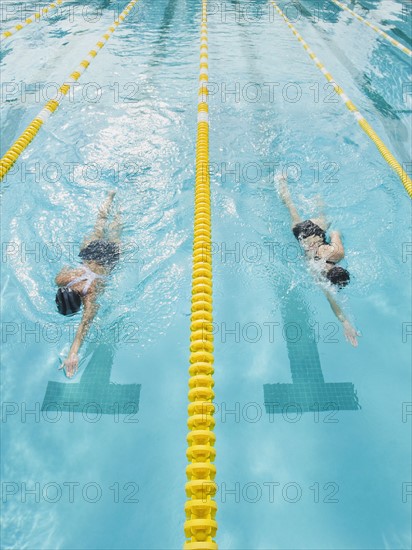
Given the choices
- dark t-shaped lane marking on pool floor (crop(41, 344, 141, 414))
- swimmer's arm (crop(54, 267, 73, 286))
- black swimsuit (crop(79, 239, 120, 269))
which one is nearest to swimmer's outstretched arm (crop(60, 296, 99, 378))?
dark t-shaped lane marking on pool floor (crop(41, 344, 141, 414))

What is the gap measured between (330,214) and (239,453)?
8.75 feet

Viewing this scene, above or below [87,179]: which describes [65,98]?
above

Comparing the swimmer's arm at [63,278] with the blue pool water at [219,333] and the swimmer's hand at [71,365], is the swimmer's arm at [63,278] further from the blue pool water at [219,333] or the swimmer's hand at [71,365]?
the swimmer's hand at [71,365]

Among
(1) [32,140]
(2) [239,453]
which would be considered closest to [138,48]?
(1) [32,140]

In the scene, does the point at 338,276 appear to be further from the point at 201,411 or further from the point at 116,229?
the point at 116,229

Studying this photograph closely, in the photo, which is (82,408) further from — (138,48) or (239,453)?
(138,48)

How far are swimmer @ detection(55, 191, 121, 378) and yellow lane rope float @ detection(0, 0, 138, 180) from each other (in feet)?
4.91

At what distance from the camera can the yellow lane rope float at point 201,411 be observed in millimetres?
1657

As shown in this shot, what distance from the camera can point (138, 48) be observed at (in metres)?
7.75

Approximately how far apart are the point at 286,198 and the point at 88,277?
91.6 inches

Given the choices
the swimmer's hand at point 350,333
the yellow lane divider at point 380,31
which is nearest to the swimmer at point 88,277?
the swimmer's hand at point 350,333

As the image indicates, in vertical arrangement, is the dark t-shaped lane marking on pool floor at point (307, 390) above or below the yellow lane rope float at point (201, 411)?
below

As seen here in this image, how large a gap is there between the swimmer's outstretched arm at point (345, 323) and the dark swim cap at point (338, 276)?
0.19 m

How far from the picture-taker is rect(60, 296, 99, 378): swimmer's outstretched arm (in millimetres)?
2918
